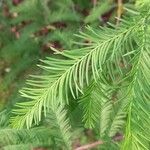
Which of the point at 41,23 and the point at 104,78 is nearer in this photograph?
the point at 104,78

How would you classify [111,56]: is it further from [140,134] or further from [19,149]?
[19,149]

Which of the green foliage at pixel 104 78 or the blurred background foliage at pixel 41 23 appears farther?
the blurred background foliage at pixel 41 23

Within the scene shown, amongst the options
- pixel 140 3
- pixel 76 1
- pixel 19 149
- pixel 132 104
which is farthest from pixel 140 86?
pixel 76 1

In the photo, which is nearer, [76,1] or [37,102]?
[37,102]

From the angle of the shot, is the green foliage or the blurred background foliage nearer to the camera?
the green foliage

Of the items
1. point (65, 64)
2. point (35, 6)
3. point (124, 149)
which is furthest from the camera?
point (35, 6)

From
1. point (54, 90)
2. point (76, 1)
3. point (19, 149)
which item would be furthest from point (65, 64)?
point (76, 1)

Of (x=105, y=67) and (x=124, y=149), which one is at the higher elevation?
(x=105, y=67)

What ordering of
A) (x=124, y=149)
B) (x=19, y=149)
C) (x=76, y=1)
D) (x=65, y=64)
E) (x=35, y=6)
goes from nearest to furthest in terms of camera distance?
(x=124, y=149) → (x=65, y=64) → (x=19, y=149) → (x=35, y=6) → (x=76, y=1)

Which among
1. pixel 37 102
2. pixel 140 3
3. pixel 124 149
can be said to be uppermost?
pixel 140 3
